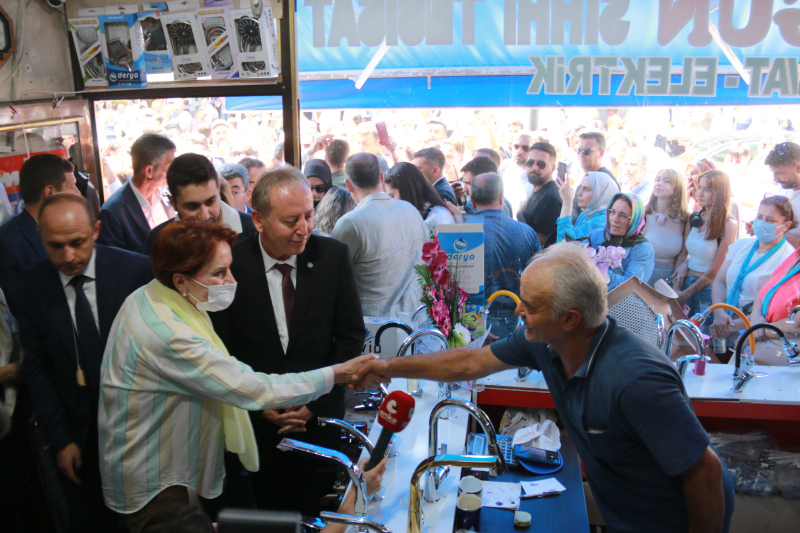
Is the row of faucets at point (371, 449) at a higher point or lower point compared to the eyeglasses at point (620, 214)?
lower

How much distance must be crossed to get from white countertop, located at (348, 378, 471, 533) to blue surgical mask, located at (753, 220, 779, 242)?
7.96 feet

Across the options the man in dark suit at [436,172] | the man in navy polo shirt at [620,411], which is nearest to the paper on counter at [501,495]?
the man in navy polo shirt at [620,411]

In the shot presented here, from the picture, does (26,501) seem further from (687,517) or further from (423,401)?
(687,517)

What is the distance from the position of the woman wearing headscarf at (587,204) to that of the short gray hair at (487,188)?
0.42 metres

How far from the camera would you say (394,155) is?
419 cm

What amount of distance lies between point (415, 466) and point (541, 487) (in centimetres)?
62

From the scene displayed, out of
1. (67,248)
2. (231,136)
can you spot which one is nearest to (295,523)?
(67,248)

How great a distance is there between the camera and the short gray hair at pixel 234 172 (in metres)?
4.23

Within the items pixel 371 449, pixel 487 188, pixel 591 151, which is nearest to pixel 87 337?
pixel 371 449

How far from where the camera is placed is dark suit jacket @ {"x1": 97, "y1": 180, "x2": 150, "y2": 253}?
353 cm

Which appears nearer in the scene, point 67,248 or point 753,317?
point 67,248

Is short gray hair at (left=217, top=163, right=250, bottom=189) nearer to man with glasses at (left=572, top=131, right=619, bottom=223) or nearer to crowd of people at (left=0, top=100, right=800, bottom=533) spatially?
crowd of people at (left=0, top=100, right=800, bottom=533)

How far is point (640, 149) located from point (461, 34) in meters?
1.41

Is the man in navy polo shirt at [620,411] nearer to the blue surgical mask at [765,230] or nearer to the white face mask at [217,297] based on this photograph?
the white face mask at [217,297]
